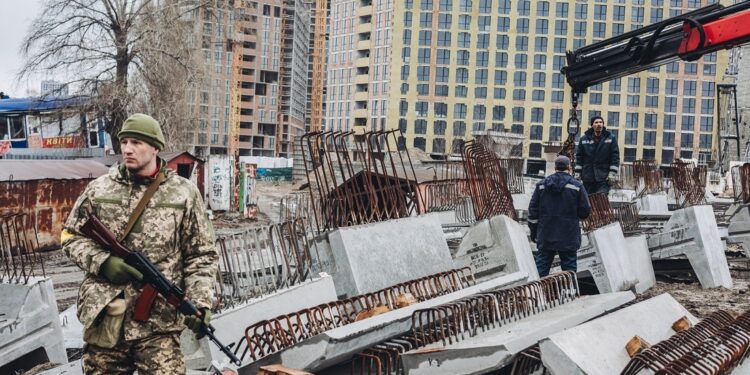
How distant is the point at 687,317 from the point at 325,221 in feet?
11.8

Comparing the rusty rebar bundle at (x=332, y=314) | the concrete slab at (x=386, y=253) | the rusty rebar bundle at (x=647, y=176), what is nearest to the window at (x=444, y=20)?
the rusty rebar bundle at (x=647, y=176)

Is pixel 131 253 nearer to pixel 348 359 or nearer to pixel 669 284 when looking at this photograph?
pixel 348 359

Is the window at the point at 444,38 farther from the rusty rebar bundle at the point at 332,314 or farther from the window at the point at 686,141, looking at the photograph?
the rusty rebar bundle at the point at 332,314

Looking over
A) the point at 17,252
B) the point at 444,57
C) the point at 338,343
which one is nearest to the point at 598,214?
the point at 338,343

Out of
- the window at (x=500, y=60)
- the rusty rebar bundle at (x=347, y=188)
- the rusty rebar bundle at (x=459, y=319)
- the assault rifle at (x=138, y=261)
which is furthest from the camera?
the window at (x=500, y=60)

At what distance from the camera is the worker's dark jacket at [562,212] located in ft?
31.4

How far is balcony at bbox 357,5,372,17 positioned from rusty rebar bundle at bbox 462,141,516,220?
99024 millimetres

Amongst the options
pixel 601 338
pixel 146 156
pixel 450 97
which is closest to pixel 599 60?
pixel 601 338

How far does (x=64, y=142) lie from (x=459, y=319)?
28.8m

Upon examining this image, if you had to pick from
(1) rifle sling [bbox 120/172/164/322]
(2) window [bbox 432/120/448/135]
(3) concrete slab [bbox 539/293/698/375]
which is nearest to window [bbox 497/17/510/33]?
(2) window [bbox 432/120/448/135]

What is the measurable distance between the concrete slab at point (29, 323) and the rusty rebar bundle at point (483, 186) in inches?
210

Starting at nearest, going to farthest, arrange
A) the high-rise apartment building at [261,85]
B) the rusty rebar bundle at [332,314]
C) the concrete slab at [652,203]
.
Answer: the rusty rebar bundle at [332,314] < the concrete slab at [652,203] < the high-rise apartment building at [261,85]

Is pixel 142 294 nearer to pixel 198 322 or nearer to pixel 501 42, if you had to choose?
pixel 198 322

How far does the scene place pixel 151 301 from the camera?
13.3ft
